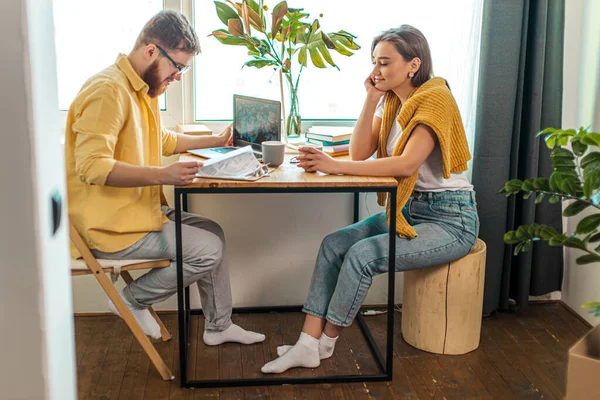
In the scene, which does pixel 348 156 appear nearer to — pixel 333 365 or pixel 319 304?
pixel 319 304

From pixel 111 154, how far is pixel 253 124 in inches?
23.3

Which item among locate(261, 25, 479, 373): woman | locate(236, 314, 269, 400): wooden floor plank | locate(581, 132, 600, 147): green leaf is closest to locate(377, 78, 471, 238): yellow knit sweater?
locate(261, 25, 479, 373): woman

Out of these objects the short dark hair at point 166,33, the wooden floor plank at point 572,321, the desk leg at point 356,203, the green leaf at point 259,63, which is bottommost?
the wooden floor plank at point 572,321

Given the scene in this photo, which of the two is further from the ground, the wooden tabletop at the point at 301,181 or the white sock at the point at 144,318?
the wooden tabletop at the point at 301,181

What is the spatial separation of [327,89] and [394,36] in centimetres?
66

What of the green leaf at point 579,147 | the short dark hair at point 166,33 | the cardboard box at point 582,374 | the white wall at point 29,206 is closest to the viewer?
the white wall at point 29,206

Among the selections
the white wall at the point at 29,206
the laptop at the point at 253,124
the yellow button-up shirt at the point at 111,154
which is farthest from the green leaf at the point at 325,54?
the white wall at the point at 29,206

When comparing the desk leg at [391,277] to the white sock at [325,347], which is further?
the white sock at [325,347]

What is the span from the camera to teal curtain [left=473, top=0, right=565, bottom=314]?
2.71 meters

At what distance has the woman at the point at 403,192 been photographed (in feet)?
7.67

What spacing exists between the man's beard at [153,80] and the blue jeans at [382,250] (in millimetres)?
768

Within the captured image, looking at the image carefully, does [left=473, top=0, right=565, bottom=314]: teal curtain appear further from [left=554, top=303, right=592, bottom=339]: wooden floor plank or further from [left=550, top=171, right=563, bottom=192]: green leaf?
[left=550, top=171, right=563, bottom=192]: green leaf

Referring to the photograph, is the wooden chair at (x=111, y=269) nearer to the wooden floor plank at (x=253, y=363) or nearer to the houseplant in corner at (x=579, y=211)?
the wooden floor plank at (x=253, y=363)

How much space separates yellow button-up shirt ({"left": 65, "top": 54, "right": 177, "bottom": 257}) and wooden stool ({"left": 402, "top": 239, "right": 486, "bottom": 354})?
0.93 m
